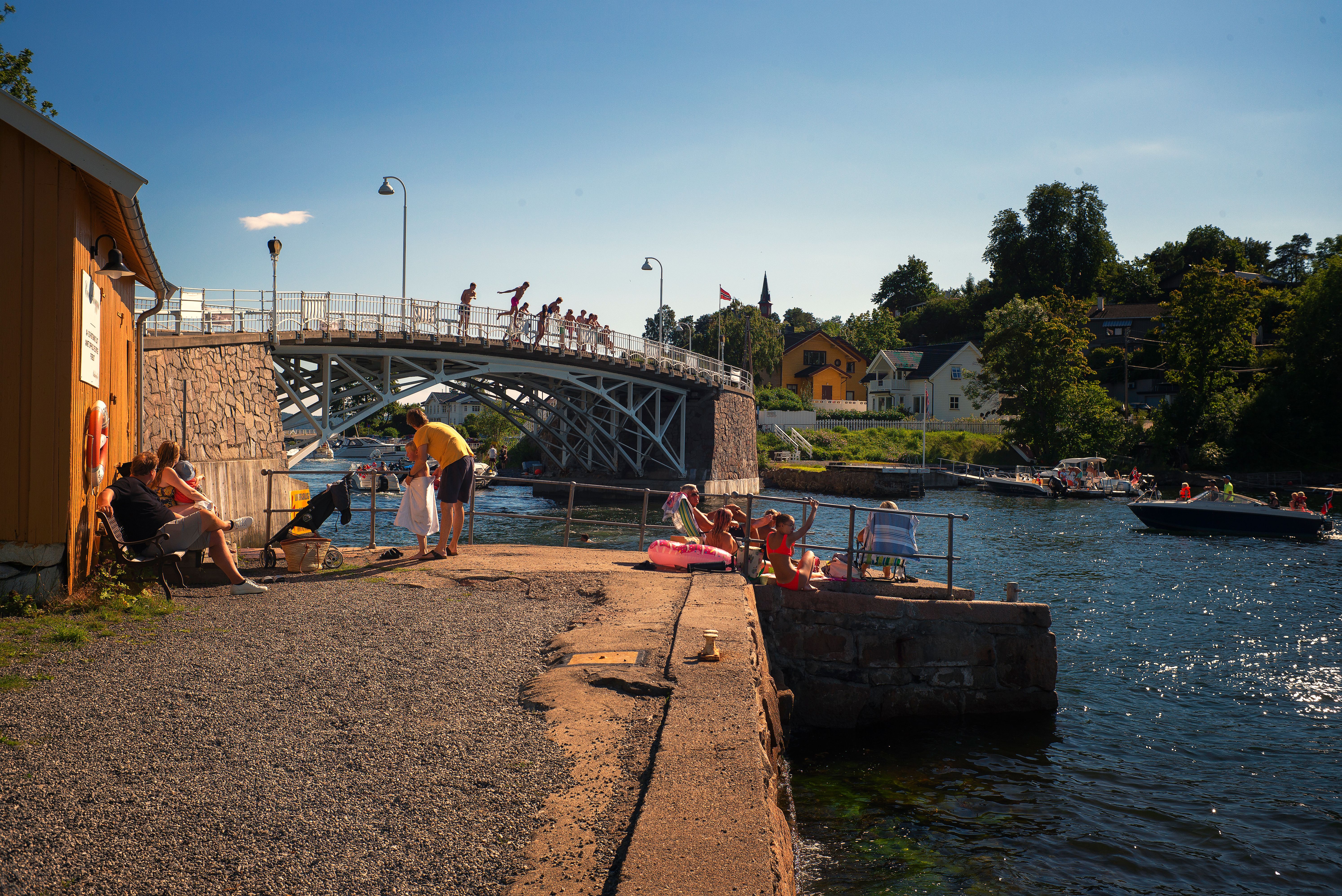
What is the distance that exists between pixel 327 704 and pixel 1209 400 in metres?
56.7

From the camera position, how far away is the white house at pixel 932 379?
235ft

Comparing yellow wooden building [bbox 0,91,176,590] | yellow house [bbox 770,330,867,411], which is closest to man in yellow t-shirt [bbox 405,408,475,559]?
yellow wooden building [bbox 0,91,176,590]

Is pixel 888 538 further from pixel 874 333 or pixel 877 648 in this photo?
pixel 874 333

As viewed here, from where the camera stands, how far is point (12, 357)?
681 cm

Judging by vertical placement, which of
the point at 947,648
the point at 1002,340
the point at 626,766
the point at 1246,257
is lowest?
the point at 947,648

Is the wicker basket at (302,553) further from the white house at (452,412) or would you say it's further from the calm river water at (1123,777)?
the white house at (452,412)

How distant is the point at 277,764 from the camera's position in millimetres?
4031

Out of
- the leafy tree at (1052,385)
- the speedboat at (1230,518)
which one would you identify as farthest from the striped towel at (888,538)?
the leafy tree at (1052,385)

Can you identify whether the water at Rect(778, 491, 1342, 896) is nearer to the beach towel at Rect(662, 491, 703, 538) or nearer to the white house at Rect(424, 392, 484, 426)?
the beach towel at Rect(662, 491, 703, 538)

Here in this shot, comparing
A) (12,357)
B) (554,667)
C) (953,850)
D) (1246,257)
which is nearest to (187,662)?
(554,667)

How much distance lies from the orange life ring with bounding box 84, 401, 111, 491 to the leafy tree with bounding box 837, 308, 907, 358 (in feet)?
278

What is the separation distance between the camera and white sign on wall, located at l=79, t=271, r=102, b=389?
23.6 ft

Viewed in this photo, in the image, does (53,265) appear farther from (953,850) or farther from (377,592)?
(953,850)

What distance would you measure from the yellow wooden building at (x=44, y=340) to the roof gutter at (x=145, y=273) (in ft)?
1.68
